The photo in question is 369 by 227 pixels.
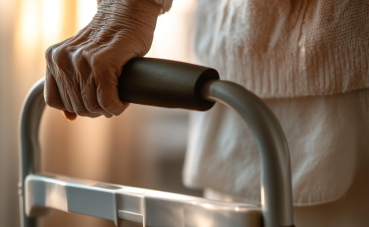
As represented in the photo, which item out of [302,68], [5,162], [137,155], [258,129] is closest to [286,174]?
[258,129]

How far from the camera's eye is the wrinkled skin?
0.37 meters

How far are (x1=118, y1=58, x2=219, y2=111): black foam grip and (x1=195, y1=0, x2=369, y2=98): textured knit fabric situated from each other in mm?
244

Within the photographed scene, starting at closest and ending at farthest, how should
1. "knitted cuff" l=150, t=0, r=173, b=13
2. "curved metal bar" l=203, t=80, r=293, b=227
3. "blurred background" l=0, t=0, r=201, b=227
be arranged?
"curved metal bar" l=203, t=80, r=293, b=227
"knitted cuff" l=150, t=0, r=173, b=13
"blurred background" l=0, t=0, r=201, b=227

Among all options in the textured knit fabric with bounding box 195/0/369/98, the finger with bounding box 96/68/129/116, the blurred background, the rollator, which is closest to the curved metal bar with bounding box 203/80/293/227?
the rollator

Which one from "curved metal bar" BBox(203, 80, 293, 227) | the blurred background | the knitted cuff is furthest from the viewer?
the blurred background

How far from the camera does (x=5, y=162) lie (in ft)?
3.73

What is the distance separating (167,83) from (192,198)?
134mm

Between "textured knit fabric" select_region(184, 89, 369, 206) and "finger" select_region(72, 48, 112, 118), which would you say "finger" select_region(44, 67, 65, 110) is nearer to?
"finger" select_region(72, 48, 112, 118)

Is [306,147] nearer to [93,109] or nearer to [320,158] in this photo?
[320,158]

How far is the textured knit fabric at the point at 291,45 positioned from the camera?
491 mm

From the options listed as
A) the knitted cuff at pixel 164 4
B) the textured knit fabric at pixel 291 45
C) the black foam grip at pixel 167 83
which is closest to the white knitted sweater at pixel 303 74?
the textured knit fabric at pixel 291 45

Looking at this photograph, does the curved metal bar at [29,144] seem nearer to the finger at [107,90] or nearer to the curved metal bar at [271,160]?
the finger at [107,90]

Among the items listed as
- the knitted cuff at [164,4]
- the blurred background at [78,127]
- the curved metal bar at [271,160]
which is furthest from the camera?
the blurred background at [78,127]

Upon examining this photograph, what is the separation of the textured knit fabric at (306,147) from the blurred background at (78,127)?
0.67 feet
